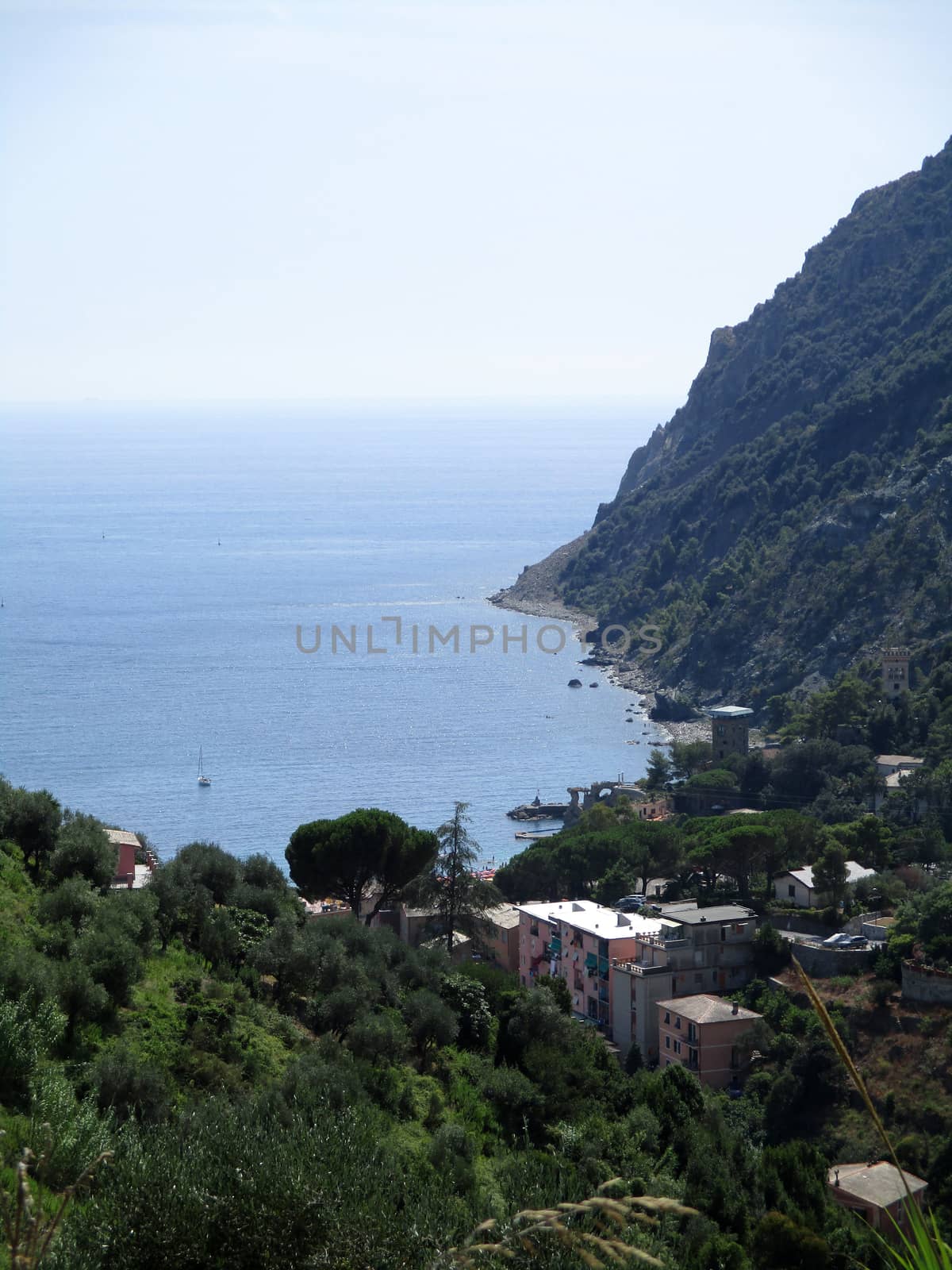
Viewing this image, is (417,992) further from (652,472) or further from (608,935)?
(652,472)

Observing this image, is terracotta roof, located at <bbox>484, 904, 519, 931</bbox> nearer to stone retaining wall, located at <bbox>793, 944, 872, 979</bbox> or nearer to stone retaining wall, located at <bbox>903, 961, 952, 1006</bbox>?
stone retaining wall, located at <bbox>793, 944, 872, 979</bbox>

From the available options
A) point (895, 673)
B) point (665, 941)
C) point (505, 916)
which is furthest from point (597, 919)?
point (895, 673)

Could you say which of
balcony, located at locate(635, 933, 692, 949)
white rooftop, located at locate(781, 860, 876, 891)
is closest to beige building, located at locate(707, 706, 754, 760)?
white rooftop, located at locate(781, 860, 876, 891)

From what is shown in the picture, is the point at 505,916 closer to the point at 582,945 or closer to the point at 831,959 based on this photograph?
the point at 582,945

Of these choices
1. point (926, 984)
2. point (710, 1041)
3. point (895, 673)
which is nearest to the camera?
point (710, 1041)

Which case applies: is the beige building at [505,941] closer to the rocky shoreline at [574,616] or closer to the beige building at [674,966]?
the beige building at [674,966]

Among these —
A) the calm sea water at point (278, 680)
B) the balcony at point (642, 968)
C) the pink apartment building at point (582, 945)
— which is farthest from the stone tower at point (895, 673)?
the balcony at point (642, 968)

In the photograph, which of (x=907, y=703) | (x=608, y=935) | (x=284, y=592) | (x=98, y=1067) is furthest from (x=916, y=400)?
(x=98, y=1067)

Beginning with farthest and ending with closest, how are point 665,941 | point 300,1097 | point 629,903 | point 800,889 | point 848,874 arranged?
point 848,874
point 629,903
point 800,889
point 665,941
point 300,1097
